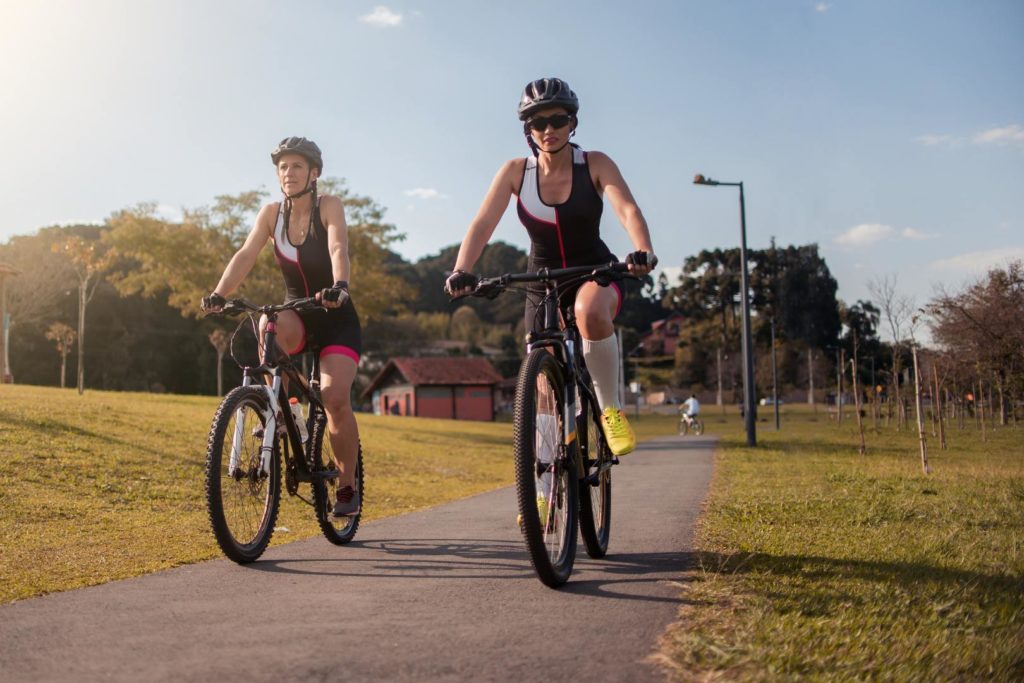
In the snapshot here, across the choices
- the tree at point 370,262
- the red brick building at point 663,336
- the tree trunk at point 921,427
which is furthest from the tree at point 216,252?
the red brick building at point 663,336

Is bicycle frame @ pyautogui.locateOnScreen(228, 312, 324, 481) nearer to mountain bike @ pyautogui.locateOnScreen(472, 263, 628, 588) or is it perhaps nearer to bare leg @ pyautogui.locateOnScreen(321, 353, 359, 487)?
bare leg @ pyautogui.locateOnScreen(321, 353, 359, 487)

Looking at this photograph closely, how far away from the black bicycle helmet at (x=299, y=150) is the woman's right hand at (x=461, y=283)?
5.58ft

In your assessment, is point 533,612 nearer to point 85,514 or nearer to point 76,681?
point 76,681

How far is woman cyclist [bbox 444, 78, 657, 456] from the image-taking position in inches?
172

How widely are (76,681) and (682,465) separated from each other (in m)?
12.8

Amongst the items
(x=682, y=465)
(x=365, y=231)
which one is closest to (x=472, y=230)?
(x=682, y=465)

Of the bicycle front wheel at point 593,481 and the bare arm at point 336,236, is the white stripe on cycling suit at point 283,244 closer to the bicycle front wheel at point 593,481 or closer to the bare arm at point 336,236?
the bare arm at point 336,236

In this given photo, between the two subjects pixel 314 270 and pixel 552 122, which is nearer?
pixel 552 122

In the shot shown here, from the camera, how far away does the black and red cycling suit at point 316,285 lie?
5176 mm

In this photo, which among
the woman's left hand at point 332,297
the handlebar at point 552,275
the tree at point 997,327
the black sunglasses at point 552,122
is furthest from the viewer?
the tree at point 997,327

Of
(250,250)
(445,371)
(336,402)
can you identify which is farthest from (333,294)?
(445,371)

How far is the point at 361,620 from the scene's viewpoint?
3176mm

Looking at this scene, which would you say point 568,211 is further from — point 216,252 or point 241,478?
point 216,252

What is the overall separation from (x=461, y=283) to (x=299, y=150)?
1774 mm
